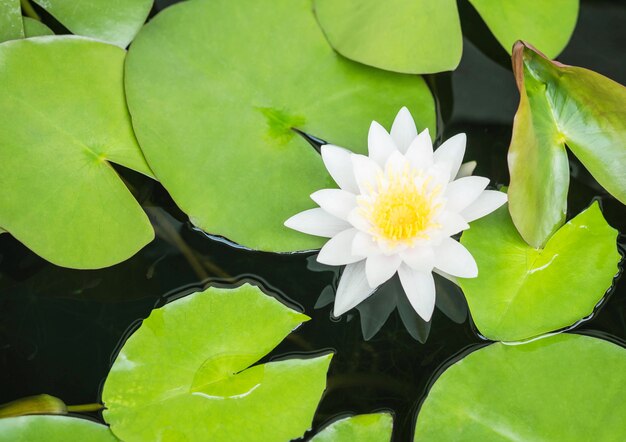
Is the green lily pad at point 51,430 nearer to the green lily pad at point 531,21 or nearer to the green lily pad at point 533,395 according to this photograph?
the green lily pad at point 533,395

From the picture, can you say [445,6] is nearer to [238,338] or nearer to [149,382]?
[238,338]

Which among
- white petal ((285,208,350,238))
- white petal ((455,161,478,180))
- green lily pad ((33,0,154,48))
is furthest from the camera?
green lily pad ((33,0,154,48))

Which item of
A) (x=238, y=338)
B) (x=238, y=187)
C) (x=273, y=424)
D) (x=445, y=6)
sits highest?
(x=445, y=6)

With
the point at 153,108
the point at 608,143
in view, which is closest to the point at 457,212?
the point at 608,143

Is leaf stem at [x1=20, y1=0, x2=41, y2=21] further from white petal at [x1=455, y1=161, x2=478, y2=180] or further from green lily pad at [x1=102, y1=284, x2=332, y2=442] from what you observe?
white petal at [x1=455, y1=161, x2=478, y2=180]

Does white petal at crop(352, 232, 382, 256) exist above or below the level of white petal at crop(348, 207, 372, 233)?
below

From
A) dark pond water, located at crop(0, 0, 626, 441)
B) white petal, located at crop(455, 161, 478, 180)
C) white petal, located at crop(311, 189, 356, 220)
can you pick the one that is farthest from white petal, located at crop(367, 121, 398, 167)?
dark pond water, located at crop(0, 0, 626, 441)
